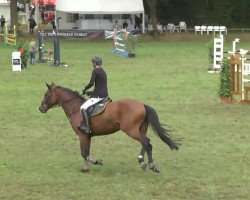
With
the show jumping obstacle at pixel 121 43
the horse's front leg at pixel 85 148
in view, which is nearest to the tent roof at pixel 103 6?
the show jumping obstacle at pixel 121 43

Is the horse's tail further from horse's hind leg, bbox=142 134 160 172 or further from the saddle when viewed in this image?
the saddle

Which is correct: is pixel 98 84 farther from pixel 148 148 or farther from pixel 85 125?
pixel 148 148

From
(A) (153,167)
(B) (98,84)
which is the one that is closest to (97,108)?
(B) (98,84)

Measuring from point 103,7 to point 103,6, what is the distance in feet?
0.30

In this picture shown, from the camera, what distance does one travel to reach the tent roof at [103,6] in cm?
5725

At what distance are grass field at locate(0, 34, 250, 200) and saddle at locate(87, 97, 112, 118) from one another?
103 centimetres

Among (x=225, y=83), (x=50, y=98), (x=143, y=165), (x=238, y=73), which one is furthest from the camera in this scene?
(x=238, y=73)

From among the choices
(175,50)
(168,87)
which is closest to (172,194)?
(168,87)

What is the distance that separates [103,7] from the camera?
5762cm

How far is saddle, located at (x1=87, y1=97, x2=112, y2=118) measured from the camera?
11.9m

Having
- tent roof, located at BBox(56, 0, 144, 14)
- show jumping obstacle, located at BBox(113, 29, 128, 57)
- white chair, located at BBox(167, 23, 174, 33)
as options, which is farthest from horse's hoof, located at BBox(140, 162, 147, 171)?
white chair, located at BBox(167, 23, 174, 33)

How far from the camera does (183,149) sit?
1408cm

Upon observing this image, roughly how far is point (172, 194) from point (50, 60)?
26.2 metres

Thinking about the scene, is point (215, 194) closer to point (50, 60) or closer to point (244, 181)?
point (244, 181)
